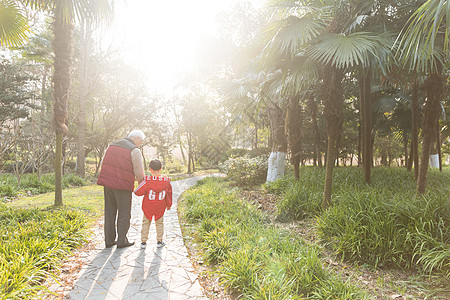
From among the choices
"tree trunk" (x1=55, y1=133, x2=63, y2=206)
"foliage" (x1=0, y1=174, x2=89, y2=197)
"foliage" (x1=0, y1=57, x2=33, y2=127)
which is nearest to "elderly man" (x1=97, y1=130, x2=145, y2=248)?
"tree trunk" (x1=55, y1=133, x2=63, y2=206)

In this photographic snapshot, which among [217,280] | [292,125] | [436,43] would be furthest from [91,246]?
[436,43]

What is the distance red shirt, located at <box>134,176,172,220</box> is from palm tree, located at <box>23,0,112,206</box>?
349 cm

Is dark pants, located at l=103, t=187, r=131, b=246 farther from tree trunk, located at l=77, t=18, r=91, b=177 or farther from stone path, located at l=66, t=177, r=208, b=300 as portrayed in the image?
tree trunk, located at l=77, t=18, r=91, b=177

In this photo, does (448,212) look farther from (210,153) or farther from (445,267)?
(210,153)

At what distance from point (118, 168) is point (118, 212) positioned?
0.68 meters

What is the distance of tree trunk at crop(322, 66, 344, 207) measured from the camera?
485 cm

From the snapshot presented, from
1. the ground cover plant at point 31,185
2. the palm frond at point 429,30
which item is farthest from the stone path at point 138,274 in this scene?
the ground cover plant at point 31,185

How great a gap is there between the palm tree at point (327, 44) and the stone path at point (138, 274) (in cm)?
320

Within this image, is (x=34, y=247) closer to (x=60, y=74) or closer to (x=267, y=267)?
(x=267, y=267)

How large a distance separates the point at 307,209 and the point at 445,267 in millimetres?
2491

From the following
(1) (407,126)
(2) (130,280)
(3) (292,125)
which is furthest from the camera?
(1) (407,126)

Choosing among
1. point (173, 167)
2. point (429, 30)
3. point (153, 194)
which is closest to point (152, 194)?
point (153, 194)

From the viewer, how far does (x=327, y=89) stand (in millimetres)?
4941

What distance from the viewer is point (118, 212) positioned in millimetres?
3621
